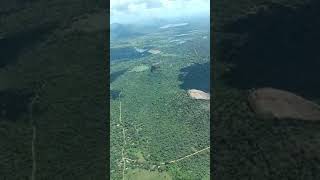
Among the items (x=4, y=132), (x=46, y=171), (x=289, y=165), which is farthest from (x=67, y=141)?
(x=289, y=165)

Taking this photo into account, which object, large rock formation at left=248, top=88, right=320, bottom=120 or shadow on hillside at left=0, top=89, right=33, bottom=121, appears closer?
large rock formation at left=248, top=88, right=320, bottom=120

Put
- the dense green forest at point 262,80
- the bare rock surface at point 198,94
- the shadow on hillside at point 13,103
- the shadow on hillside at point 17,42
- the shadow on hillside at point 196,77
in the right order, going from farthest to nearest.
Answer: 1. the shadow on hillside at point 196,77
2. the shadow on hillside at point 17,42
3. the bare rock surface at point 198,94
4. the shadow on hillside at point 13,103
5. the dense green forest at point 262,80

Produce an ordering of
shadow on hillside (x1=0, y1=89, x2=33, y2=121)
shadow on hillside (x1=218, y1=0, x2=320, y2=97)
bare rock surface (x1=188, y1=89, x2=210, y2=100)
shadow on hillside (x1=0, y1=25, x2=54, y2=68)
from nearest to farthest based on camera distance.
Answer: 1. shadow on hillside (x1=218, y1=0, x2=320, y2=97)
2. shadow on hillside (x1=0, y1=89, x2=33, y2=121)
3. bare rock surface (x1=188, y1=89, x2=210, y2=100)
4. shadow on hillside (x1=0, y1=25, x2=54, y2=68)

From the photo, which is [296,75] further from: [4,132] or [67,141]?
[4,132]

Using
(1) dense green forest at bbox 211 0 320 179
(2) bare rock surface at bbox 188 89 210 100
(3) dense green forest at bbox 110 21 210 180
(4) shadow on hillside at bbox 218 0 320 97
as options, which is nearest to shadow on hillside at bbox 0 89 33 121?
(3) dense green forest at bbox 110 21 210 180

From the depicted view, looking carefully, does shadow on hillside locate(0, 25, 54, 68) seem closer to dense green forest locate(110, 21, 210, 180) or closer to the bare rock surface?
dense green forest locate(110, 21, 210, 180)

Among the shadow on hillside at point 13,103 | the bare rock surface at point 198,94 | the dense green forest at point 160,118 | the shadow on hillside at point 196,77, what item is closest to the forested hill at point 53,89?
the shadow on hillside at point 13,103

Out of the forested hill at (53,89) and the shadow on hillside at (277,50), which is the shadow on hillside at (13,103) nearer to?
the forested hill at (53,89)
